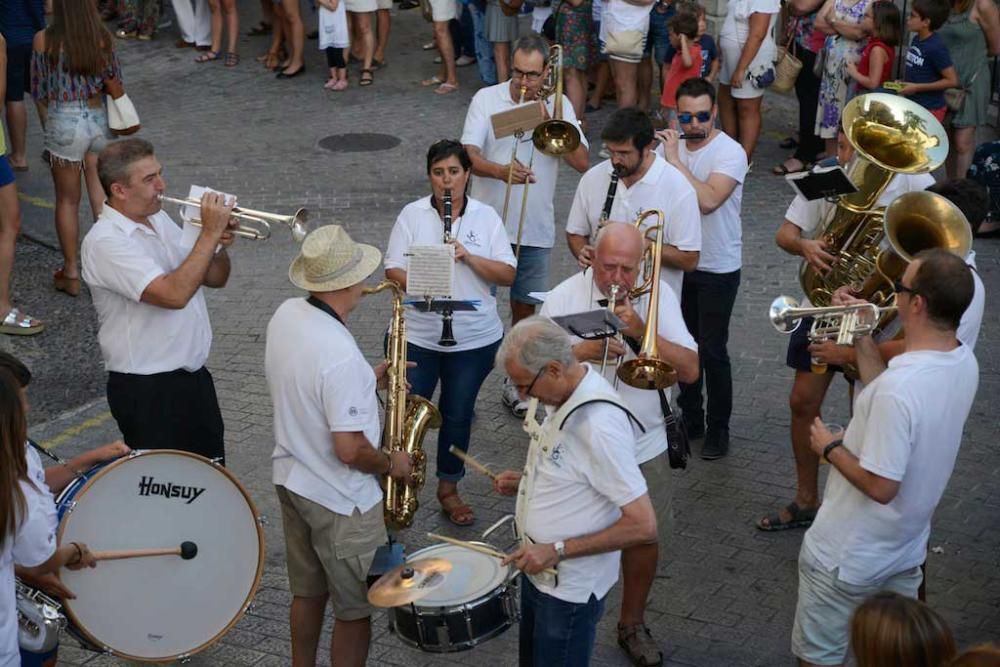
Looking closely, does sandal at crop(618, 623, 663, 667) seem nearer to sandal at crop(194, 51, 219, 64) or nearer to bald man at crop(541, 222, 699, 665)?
bald man at crop(541, 222, 699, 665)

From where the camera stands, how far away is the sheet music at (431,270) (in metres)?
6.46

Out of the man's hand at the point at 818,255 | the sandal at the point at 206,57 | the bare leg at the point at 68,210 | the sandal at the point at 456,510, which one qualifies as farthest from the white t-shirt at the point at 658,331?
the sandal at the point at 206,57

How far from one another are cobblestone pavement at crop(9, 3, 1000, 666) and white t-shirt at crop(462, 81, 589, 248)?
1133 mm

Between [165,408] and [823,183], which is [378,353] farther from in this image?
[823,183]

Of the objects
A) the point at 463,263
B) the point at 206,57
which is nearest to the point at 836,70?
the point at 463,263

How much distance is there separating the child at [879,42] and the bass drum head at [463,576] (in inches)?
288

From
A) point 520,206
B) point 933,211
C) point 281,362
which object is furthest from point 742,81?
point 281,362

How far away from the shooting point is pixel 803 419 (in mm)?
6676

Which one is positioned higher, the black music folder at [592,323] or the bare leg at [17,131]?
the black music folder at [592,323]

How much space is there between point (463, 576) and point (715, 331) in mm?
3004

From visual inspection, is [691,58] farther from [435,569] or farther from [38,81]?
[435,569]

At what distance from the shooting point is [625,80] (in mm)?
13289

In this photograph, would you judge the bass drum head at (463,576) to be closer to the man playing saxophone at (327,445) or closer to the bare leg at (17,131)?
the man playing saxophone at (327,445)

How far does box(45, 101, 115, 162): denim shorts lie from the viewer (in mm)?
8914
